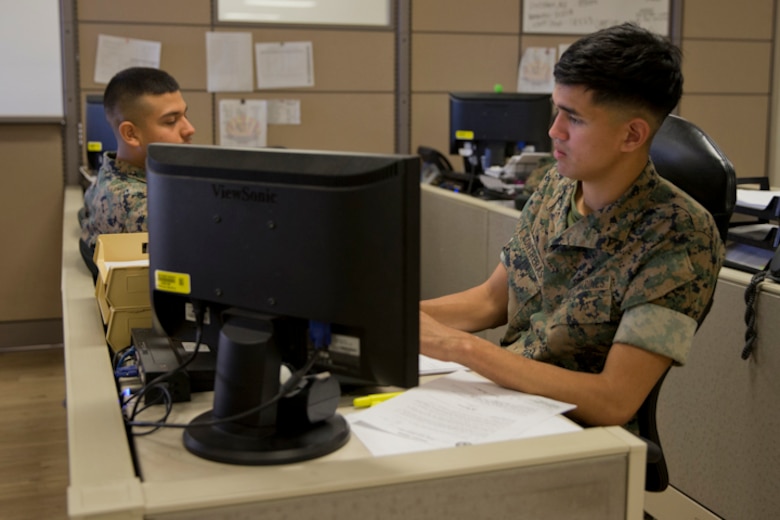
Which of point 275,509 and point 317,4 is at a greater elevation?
point 317,4

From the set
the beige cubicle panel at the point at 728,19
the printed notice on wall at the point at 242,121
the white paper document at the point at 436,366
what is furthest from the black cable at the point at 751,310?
the beige cubicle panel at the point at 728,19

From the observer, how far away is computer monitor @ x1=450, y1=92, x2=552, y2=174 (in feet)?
13.4

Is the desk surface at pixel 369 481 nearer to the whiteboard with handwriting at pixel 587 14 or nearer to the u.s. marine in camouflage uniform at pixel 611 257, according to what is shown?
the u.s. marine in camouflage uniform at pixel 611 257

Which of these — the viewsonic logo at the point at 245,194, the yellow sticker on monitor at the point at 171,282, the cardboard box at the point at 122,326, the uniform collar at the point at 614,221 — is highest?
the viewsonic logo at the point at 245,194

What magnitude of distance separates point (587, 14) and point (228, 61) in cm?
213

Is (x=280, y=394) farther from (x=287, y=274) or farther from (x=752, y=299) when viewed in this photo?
(x=752, y=299)

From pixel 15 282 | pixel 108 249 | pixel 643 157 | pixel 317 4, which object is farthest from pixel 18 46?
pixel 643 157

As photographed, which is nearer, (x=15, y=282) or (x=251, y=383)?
(x=251, y=383)

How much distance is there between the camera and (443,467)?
110cm

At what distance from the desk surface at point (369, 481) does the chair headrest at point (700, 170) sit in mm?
743

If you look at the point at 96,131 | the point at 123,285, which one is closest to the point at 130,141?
the point at 123,285

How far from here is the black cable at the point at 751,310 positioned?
2.07 meters

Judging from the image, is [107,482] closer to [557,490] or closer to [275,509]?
[275,509]

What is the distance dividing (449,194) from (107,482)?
120 inches
